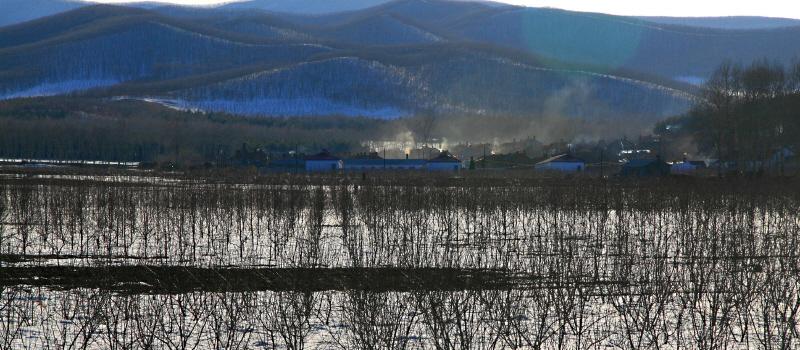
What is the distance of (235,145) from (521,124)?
56843 mm

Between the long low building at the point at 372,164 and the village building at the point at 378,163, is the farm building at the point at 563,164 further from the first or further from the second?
the village building at the point at 378,163

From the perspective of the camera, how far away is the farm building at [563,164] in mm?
96938

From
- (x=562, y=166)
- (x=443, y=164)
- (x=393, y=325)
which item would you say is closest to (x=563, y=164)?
(x=562, y=166)

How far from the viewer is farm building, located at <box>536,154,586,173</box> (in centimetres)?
9694

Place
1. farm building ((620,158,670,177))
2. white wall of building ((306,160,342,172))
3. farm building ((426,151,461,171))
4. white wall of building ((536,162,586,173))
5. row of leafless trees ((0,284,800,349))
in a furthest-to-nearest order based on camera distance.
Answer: white wall of building ((306,160,342,172)), farm building ((426,151,461,171)), white wall of building ((536,162,586,173)), farm building ((620,158,670,177)), row of leafless trees ((0,284,800,349))

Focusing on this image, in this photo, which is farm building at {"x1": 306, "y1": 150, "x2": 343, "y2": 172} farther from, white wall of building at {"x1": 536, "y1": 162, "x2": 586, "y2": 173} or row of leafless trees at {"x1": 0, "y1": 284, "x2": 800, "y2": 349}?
row of leafless trees at {"x1": 0, "y1": 284, "x2": 800, "y2": 349}

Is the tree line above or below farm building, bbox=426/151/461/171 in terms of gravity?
above

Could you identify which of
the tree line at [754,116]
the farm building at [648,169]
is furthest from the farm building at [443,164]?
the tree line at [754,116]

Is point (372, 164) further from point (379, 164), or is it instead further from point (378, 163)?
point (379, 164)

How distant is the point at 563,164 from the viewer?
98.4 m

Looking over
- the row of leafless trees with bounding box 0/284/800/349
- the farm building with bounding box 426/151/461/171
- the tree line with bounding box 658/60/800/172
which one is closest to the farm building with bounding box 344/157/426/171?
the farm building with bounding box 426/151/461/171

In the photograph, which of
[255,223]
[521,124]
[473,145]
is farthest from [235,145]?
[255,223]

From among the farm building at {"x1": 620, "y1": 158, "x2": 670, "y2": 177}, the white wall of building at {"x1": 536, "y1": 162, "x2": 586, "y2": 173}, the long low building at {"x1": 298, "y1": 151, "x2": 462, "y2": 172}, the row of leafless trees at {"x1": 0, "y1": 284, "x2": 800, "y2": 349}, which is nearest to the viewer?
the row of leafless trees at {"x1": 0, "y1": 284, "x2": 800, "y2": 349}

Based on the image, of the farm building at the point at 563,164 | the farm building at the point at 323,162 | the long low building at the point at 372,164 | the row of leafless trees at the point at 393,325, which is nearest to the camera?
the row of leafless trees at the point at 393,325
